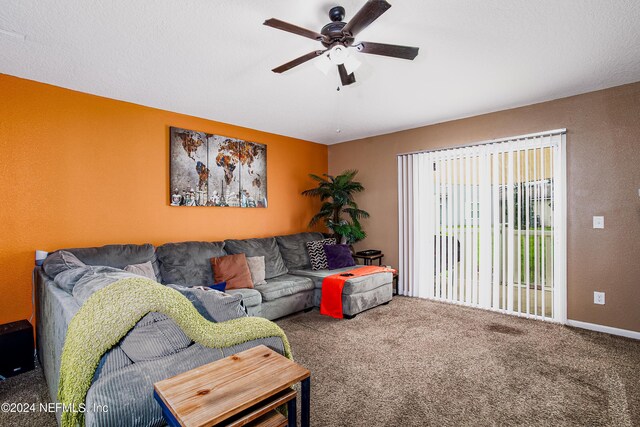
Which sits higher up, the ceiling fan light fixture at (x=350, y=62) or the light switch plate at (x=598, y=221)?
the ceiling fan light fixture at (x=350, y=62)

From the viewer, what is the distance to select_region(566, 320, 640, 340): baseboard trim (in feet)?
10.5

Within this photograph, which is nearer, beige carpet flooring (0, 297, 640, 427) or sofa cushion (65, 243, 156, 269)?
beige carpet flooring (0, 297, 640, 427)

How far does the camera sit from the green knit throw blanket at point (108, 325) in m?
1.20

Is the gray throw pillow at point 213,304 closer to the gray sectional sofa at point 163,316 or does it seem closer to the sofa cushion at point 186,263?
the gray sectional sofa at point 163,316

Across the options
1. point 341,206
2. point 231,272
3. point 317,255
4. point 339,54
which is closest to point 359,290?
point 317,255

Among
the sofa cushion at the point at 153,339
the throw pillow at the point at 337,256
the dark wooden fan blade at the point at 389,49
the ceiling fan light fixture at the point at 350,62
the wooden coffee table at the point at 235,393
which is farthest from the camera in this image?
the throw pillow at the point at 337,256

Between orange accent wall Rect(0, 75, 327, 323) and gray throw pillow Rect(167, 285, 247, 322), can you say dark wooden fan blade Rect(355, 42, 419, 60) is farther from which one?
orange accent wall Rect(0, 75, 327, 323)

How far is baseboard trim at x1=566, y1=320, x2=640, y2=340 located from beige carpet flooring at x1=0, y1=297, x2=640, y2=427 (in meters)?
0.16

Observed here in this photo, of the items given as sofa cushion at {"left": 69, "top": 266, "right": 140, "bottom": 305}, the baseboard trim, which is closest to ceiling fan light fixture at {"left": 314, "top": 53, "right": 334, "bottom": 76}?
sofa cushion at {"left": 69, "top": 266, "right": 140, "bottom": 305}

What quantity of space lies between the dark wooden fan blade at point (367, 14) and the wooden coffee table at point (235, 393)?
5.81 feet

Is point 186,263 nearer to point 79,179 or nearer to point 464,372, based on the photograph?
point 79,179

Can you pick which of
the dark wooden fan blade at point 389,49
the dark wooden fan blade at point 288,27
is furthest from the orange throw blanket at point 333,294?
the dark wooden fan blade at point 288,27

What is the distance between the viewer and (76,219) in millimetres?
3211

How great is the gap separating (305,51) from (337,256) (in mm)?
2852
